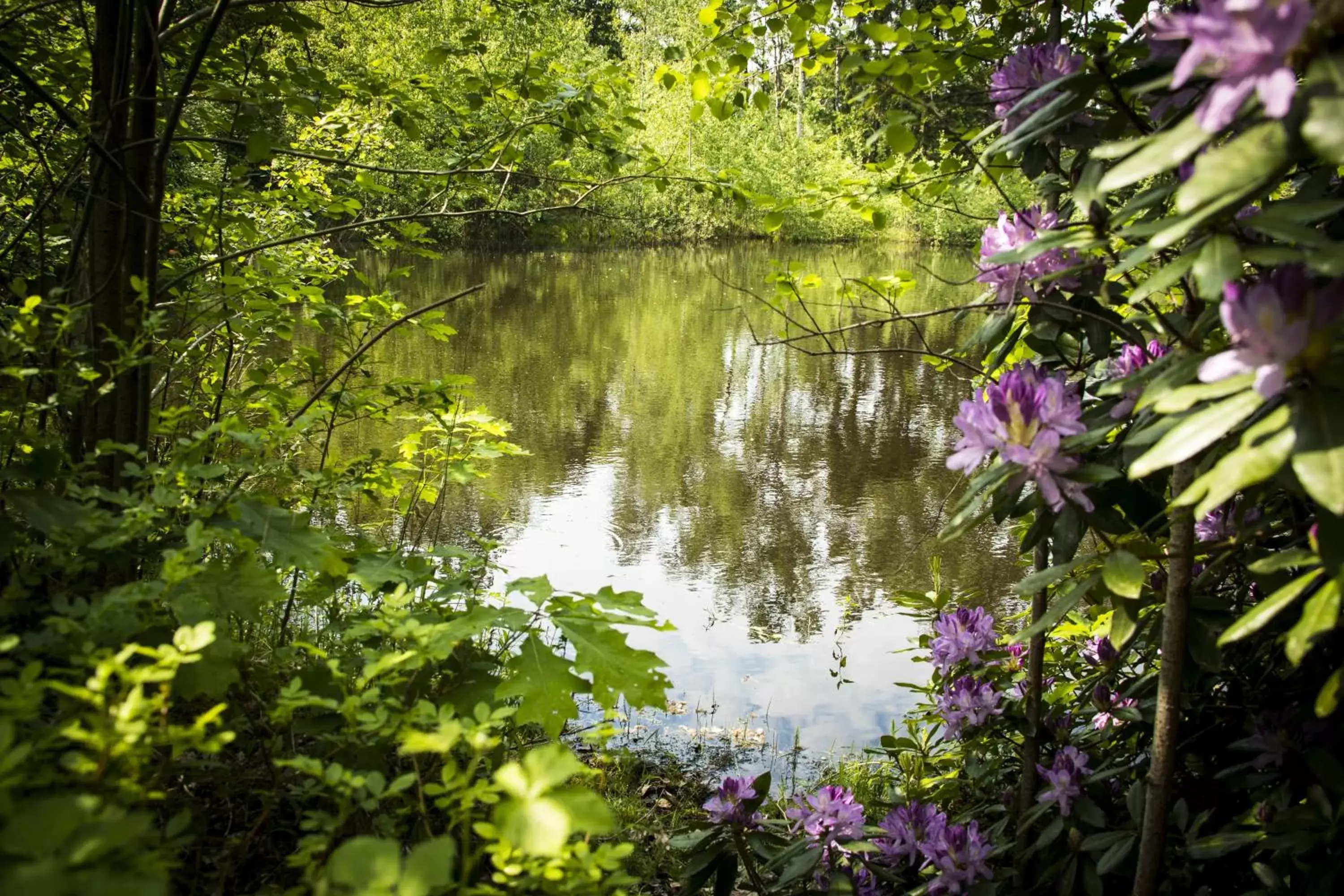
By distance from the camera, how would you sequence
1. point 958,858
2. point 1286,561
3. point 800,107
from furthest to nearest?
point 800,107, point 958,858, point 1286,561

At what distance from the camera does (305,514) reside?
128 centimetres

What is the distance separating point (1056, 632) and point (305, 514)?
5.50 feet

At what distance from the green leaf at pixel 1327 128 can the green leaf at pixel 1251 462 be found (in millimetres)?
190

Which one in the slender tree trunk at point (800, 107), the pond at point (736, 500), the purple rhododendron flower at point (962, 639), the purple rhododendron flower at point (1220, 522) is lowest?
the pond at point (736, 500)

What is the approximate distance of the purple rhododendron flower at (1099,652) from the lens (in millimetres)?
1668

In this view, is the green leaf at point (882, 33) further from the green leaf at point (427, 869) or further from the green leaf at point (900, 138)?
the green leaf at point (427, 869)

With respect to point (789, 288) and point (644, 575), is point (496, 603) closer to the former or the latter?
point (644, 575)

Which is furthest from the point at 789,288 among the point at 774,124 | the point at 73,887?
the point at 774,124

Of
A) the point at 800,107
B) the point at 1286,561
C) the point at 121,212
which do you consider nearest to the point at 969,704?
the point at 1286,561

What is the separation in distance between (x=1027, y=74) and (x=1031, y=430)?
2.06 ft

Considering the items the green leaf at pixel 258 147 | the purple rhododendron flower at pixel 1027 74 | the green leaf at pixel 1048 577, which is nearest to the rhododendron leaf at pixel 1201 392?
the green leaf at pixel 1048 577

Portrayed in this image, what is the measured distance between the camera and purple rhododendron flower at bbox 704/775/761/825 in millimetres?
1668

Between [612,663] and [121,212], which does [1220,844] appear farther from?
[121,212]

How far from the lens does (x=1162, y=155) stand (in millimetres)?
699
